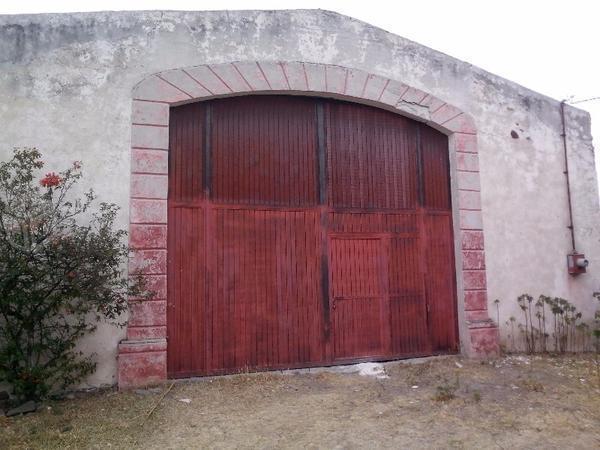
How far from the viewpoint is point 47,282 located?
4754mm

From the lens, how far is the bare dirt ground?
4039 mm

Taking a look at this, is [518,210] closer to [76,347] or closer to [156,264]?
[156,264]

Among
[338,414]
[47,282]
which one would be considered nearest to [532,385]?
[338,414]

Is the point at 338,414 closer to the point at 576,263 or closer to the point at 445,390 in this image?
the point at 445,390

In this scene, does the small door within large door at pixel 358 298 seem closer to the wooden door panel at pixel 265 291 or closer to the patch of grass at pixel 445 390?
the wooden door panel at pixel 265 291

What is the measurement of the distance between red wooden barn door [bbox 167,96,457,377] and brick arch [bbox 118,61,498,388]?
0.66ft

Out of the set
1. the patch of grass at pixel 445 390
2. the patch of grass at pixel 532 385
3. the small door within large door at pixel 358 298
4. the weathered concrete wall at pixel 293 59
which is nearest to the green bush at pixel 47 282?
the weathered concrete wall at pixel 293 59

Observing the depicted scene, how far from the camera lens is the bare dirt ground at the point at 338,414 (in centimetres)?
404

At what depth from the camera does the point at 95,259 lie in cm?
486

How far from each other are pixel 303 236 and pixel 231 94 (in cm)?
214

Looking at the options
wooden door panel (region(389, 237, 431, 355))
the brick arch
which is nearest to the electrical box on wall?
the brick arch

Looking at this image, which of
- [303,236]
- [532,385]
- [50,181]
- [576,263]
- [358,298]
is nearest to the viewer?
[50,181]

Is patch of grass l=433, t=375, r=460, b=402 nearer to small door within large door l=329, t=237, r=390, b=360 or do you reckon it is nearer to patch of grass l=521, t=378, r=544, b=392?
patch of grass l=521, t=378, r=544, b=392

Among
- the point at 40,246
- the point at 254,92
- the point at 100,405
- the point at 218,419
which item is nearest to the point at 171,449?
the point at 218,419
